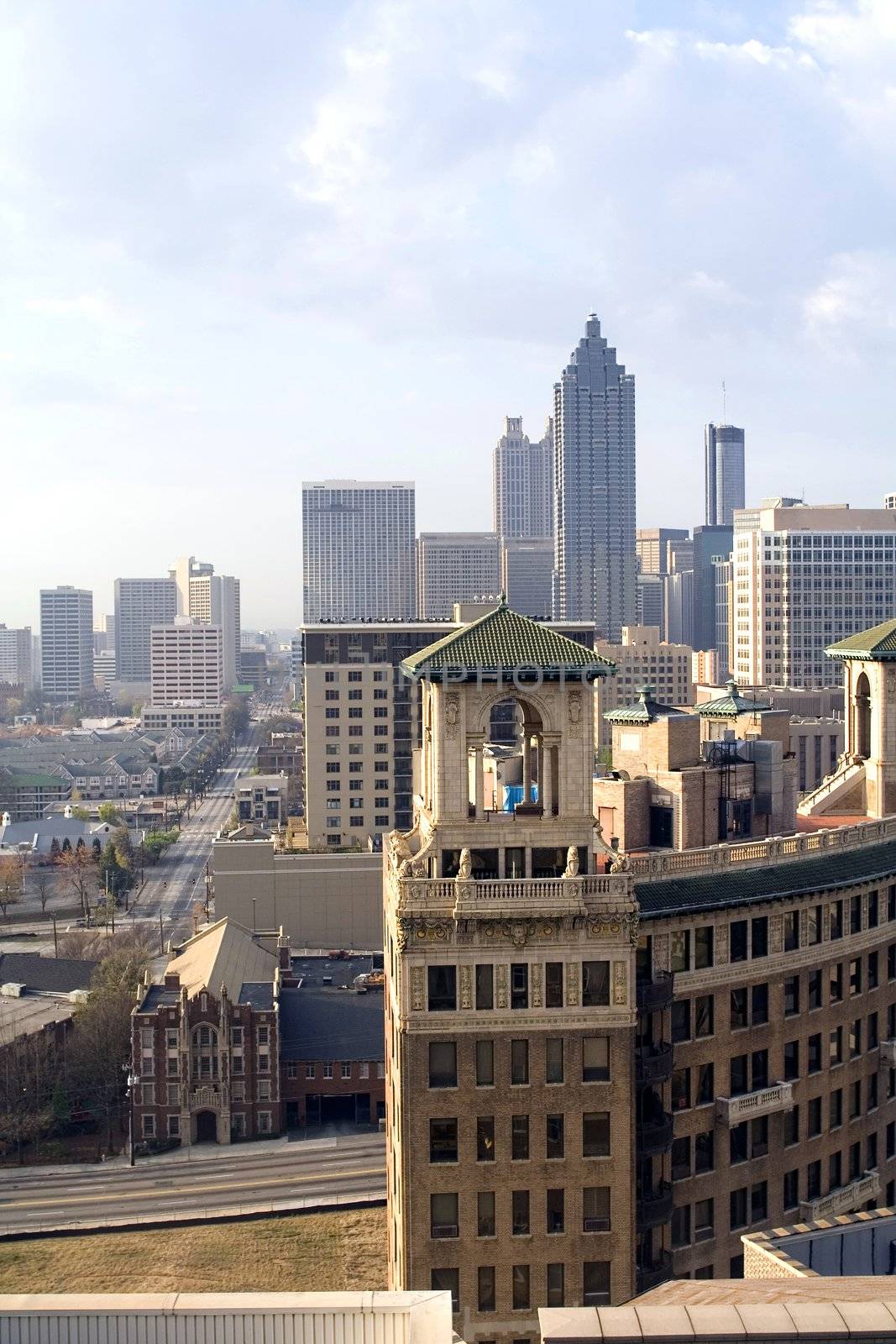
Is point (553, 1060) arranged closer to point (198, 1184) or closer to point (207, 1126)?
point (198, 1184)

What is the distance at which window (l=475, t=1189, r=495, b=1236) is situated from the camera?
45.2m

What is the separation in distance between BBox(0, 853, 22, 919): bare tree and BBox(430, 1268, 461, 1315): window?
15143 centimetres

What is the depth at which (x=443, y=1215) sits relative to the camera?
45312mm

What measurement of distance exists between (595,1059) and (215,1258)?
39130mm

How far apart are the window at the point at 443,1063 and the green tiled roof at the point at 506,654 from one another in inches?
500

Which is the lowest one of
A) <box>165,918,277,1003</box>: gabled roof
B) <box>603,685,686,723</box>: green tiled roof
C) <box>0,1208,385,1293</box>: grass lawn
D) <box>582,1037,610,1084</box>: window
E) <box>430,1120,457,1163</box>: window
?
<box>0,1208,385,1293</box>: grass lawn

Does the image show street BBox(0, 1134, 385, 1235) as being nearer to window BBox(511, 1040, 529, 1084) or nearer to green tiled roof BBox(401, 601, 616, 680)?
window BBox(511, 1040, 529, 1084)

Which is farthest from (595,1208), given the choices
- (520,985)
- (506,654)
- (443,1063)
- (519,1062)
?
(506,654)

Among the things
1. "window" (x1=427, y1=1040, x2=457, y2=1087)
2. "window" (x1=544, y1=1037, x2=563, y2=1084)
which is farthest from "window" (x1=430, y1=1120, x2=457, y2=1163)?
"window" (x1=544, y1=1037, x2=563, y2=1084)

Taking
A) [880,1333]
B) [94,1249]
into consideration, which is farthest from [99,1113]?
[880,1333]

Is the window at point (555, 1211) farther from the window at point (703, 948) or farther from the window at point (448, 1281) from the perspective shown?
the window at point (703, 948)

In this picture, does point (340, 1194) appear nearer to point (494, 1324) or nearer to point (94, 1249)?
point (94, 1249)

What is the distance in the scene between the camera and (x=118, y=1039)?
105 m

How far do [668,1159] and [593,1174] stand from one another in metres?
4.44
